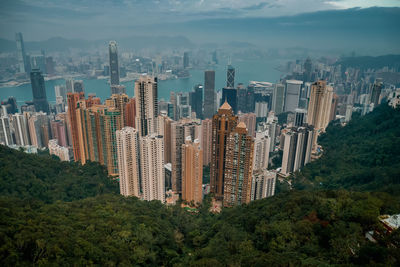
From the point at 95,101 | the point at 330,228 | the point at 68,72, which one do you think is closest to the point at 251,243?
the point at 330,228

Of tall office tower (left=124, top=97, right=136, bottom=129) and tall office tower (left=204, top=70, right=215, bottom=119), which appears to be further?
tall office tower (left=204, top=70, right=215, bottom=119)

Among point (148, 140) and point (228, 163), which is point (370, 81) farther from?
point (148, 140)

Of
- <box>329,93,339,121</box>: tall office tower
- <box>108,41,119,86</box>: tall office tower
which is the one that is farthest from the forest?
<box>108,41,119,86</box>: tall office tower

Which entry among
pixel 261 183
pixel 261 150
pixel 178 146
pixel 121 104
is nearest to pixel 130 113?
pixel 121 104

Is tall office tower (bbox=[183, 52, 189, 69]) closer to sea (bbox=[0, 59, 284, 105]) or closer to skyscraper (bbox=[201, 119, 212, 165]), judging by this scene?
sea (bbox=[0, 59, 284, 105])

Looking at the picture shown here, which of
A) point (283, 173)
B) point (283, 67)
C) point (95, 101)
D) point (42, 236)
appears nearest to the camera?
point (42, 236)

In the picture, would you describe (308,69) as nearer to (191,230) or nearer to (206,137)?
(206,137)

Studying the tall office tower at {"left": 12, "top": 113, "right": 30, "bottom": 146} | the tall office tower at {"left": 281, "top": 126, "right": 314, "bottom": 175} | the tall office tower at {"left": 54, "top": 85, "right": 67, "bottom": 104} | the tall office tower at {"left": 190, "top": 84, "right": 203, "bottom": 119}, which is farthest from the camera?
the tall office tower at {"left": 54, "top": 85, "right": 67, "bottom": 104}
